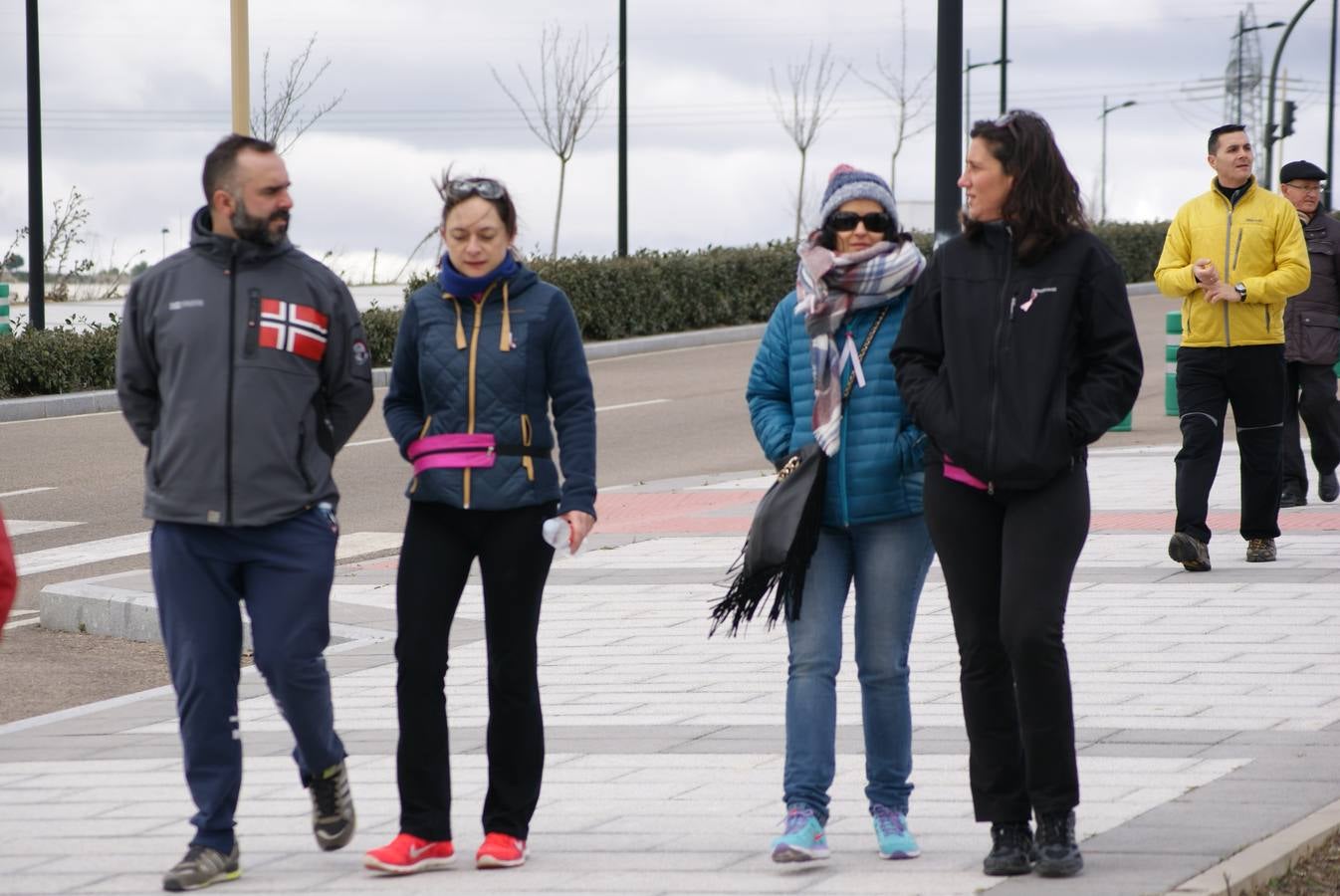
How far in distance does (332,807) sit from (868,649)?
4.54 ft

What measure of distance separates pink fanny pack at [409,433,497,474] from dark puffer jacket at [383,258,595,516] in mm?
17

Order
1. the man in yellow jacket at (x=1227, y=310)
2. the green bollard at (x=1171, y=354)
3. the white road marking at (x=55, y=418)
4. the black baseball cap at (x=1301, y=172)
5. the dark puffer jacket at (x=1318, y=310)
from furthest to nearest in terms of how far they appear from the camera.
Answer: the white road marking at (x=55, y=418), the green bollard at (x=1171, y=354), the dark puffer jacket at (x=1318, y=310), the black baseball cap at (x=1301, y=172), the man in yellow jacket at (x=1227, y=310)

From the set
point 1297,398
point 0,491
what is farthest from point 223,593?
point 0,491

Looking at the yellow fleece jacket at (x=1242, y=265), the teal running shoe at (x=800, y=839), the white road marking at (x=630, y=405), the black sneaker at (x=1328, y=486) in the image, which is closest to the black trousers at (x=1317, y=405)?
the black sneaker at (x=1328, y=486)

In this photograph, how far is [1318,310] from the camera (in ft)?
36.0

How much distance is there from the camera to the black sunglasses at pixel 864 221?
5.02 meters

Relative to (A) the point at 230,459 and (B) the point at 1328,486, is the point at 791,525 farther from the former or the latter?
(B) the point at 1328,486

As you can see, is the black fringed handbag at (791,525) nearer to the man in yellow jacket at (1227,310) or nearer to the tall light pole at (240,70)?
the man in yellow jacket at (1227,310)

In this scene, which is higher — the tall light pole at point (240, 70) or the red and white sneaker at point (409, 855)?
the tall light pole at point (240, 70)

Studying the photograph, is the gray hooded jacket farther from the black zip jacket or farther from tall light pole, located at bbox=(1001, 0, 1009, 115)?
tall light pole, located at bbox=(1001, 0, 1009, 115)

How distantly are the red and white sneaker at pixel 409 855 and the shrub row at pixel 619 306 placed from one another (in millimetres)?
16487

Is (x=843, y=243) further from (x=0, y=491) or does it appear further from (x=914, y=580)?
(x=0, y=491)

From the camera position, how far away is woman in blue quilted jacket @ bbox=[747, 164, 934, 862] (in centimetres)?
503

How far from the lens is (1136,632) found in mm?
8094
